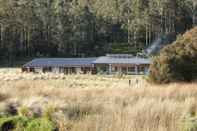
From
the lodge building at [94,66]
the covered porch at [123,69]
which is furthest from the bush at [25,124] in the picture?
the covered porch at [123,69]

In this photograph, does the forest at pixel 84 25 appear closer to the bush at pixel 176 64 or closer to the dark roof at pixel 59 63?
the dark roof at pixel 59 63

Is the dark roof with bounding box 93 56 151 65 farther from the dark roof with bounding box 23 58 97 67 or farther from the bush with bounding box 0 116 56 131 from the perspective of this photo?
the bush with bounding box 0 116 56 131

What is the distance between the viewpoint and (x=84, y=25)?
70625 millimetres

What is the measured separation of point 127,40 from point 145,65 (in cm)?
2066

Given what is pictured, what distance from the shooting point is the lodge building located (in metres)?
55.6

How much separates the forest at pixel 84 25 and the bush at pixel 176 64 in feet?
103

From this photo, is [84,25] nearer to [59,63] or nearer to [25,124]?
[59,63]

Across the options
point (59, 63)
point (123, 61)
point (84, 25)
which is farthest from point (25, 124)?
point (84, 25)

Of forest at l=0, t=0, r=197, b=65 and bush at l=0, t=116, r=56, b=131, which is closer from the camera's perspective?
bush at l=0, t=116, r=56, b=131

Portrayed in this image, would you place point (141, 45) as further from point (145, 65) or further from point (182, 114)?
point (182, 114)

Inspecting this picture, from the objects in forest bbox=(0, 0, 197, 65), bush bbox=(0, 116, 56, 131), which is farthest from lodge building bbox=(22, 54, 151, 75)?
bush bbox=(0, 116, 56, 131)

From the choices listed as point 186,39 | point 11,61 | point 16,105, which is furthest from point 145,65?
point 16,105

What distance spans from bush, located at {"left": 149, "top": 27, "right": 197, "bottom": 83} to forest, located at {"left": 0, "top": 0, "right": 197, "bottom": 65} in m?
31.3

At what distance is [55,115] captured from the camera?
9.86 meters
